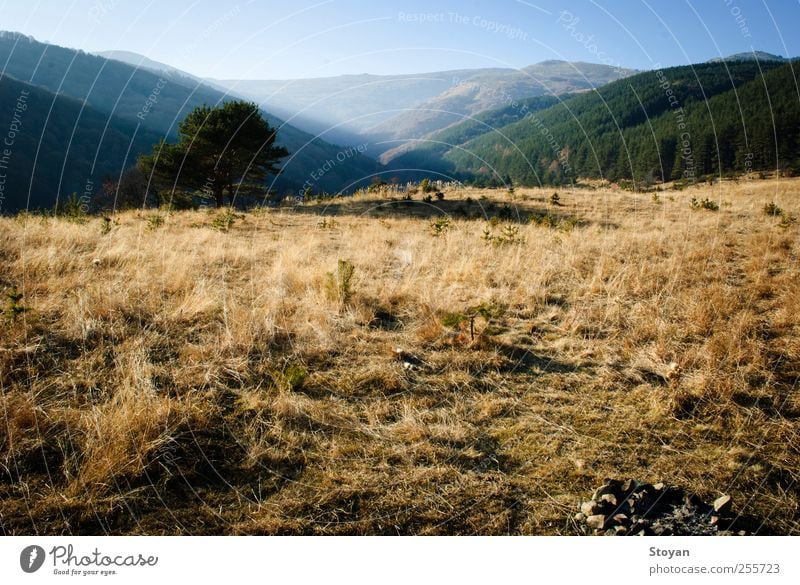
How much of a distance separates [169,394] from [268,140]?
23836 millimetres

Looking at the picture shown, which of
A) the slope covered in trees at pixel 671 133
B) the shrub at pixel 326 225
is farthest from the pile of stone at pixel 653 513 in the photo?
the slope covered in trees at pixel 671 133

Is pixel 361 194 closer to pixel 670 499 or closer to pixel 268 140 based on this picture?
pixel 268 140

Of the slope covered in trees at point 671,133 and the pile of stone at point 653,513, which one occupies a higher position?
the slope covered in trees at point 671,133

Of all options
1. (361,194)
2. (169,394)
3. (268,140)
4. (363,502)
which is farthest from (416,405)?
(268,140)

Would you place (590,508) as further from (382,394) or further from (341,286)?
(341,286)

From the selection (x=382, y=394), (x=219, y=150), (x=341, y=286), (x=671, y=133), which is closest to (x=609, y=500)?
(x=382, y=394)

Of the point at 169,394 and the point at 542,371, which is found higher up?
the point at 542,371

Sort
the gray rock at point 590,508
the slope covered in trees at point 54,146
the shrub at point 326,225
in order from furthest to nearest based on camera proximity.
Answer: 1. the slope covered in trees at point 54,146
2. the shrub at point 326,225
3. the gray rock at point 590,508

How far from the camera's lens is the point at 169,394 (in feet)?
11.3
